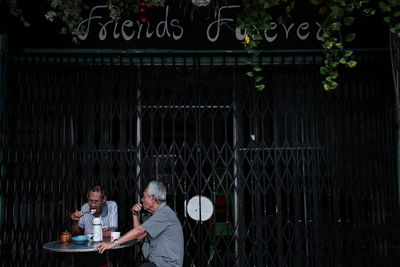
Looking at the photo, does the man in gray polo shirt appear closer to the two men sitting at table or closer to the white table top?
the two men sitting at table

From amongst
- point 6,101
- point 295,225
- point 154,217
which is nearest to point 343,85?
point 295,225

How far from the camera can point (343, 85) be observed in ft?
17.4

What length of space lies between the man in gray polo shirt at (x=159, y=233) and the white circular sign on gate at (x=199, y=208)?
1.06m

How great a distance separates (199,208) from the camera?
5.23 m

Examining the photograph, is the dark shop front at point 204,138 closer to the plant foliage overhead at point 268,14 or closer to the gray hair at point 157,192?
the plant foliage overhead at point 268,14

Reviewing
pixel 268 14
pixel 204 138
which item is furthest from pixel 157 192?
pixel 268 14

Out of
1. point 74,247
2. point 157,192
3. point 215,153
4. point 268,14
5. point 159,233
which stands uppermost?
point 268,14

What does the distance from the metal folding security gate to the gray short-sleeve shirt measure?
0.98 m

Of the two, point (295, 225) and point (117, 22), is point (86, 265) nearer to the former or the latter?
point (295, 225)

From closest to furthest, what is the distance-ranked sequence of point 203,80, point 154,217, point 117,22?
point 154,217
point 117,22
point 203,80

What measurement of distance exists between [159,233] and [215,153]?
162 cm

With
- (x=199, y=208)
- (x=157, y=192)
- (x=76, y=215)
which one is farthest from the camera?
(x=199, y=208)

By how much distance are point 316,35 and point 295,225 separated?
259 centimetres

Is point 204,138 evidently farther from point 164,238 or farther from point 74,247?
point 74,247
